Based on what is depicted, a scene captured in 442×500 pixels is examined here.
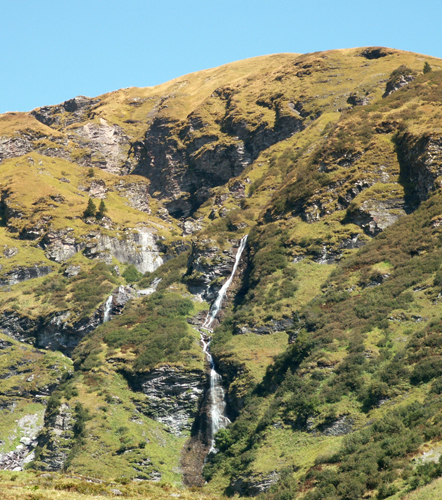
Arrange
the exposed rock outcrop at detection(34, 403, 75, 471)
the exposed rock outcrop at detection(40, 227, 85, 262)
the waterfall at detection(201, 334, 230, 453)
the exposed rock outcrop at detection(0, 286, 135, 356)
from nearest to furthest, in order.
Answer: the exposed rock outcrop at detection(34, 403, 75, 471), the waterfall at detection(201, 334, 230, 453), the exposed rock outcrop at detection(0, 286, 135, 356), the exposed rock outcrop at detection(40, 227, 85, 262)

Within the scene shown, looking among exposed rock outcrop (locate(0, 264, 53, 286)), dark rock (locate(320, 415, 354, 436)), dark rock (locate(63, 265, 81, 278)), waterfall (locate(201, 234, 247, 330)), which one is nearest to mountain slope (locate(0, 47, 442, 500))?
dark rock (locate(320, 415, 354, 436))

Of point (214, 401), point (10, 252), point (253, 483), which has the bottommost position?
point (253, 483)

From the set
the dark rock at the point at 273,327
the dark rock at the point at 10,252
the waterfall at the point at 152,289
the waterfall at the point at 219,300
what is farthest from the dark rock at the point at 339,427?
the dark rock at the point at 10,252

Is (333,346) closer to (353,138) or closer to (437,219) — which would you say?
(437,219)

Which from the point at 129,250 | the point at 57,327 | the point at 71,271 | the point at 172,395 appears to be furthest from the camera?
the point at 129,250

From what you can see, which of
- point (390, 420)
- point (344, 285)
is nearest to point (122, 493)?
point (390, 420)

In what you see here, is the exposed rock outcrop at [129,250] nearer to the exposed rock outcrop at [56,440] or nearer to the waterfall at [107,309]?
the waterfall at [107,309]

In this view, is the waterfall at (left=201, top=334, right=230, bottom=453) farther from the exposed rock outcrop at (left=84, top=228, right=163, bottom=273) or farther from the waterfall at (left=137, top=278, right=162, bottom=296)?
the exposed rock outcrop at (left=84, top=228, right=163, bottom=273)

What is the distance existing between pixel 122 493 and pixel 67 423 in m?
44.5

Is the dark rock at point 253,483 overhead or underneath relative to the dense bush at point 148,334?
underneath

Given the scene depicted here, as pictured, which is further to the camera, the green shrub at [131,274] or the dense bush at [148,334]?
the green shrub at [131,274]

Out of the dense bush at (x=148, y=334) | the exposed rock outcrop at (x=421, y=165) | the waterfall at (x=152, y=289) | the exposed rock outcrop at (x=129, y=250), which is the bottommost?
the dense bush at (x=148, y=334)

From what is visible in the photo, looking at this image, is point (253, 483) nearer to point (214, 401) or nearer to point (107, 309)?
point (214, 401)

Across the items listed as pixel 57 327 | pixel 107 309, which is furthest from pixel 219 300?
pixel 57 327
